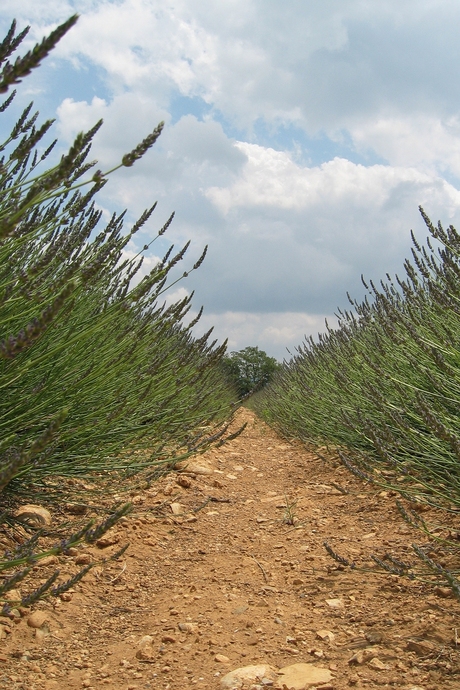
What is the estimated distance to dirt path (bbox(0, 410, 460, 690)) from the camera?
58.6 inches

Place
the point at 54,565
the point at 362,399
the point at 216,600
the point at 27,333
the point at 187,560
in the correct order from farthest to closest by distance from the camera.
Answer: the point at 362,399 → the point at 187,560 → the point at 54,565 → the point at 216,600 → the point at 27,333

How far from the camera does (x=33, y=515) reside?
2416 mm

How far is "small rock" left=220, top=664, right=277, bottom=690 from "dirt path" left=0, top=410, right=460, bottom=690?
41 millimetres

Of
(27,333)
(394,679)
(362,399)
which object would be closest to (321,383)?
(362,399)

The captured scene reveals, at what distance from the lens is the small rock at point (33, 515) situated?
238cm

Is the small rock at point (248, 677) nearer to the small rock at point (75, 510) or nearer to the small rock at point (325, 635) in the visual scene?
the small rock at point (325, 635)

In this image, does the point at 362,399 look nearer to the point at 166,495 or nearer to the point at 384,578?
the point at 166,495

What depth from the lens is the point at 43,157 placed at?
8.52ft

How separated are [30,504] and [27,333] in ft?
6.30

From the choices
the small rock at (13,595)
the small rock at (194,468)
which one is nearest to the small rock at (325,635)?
the small rock at (13,595)

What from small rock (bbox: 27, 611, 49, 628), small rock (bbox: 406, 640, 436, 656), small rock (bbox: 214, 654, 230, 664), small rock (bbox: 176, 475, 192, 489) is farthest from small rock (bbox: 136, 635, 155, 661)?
small rock (bbox: 176, 475, 192, 489)

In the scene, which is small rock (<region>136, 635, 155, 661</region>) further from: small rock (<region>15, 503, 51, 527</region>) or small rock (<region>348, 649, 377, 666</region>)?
small rock (<region>15, 503, 51, 527</region>)

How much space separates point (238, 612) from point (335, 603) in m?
0.33

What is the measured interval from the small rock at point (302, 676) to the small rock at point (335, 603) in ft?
1.35
